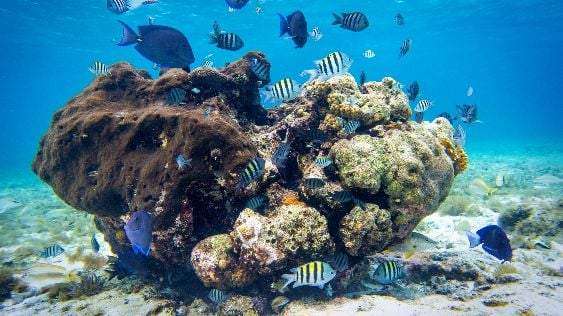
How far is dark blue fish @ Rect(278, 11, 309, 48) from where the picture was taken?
5.73 m

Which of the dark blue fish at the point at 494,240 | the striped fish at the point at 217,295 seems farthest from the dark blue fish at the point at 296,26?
the striped fish at the point at 217,295

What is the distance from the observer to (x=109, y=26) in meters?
37.8

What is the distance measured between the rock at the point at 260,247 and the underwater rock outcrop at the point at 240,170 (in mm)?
15

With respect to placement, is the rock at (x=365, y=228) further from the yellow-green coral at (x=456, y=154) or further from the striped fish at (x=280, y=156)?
the yellow-green coral at (x=456, y=154)

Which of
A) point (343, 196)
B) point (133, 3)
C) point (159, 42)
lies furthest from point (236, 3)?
point (343, 196)

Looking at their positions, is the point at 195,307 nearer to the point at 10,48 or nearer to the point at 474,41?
the point at 10,48

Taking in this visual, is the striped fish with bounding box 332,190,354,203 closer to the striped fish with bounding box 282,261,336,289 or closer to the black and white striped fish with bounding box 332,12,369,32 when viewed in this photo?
the striped fish with bounding box 282,261,336,289

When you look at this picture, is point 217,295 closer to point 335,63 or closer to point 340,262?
point 340,262

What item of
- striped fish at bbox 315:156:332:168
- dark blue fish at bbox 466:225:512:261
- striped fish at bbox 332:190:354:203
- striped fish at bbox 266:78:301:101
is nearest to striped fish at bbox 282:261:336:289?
striped fish at bbox 332:190:354:203

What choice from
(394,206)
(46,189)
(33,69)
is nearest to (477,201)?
(394,206)

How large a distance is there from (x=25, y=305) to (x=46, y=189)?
20.2 meters

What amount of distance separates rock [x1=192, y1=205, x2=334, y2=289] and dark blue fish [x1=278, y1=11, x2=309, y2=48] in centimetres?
275

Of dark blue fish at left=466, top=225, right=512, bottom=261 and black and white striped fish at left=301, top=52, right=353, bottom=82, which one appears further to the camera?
black and white striped fish at left=301, top=52, right=353, bottom=82

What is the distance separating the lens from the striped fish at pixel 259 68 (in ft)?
22.1
